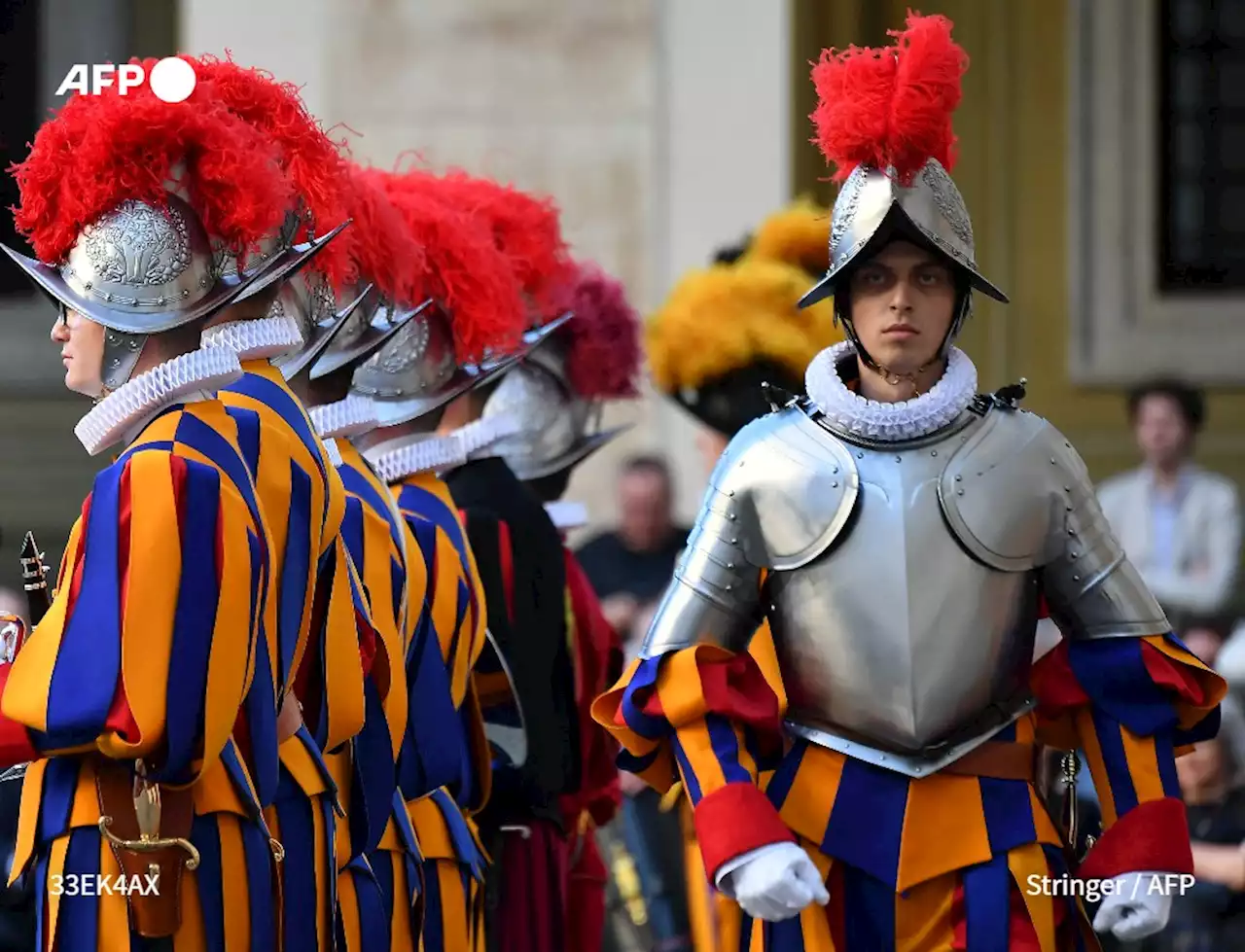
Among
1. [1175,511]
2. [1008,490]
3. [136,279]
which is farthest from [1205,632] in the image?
[136,279]

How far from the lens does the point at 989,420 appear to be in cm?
470

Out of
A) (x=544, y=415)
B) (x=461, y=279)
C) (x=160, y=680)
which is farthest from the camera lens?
(x=544, y=415)

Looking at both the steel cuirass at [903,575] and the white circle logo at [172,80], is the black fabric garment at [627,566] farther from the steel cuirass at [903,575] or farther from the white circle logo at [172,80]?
the white circle logo at [172,80]

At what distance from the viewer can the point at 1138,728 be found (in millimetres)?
4645

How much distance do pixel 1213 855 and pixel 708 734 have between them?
263cm

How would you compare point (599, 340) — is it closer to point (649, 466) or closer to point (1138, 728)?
point (649, 466)

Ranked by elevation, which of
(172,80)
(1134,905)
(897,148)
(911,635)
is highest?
(172,80)

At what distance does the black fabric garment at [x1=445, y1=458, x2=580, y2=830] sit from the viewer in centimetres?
575

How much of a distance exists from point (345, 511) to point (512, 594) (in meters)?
1.03

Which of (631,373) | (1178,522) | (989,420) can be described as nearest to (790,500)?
(989,420)

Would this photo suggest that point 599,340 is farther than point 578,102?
No

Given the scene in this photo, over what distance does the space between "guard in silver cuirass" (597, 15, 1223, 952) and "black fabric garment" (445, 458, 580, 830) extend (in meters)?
1.09

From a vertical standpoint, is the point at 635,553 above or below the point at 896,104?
below

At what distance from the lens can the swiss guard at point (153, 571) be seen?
12.8 feet
